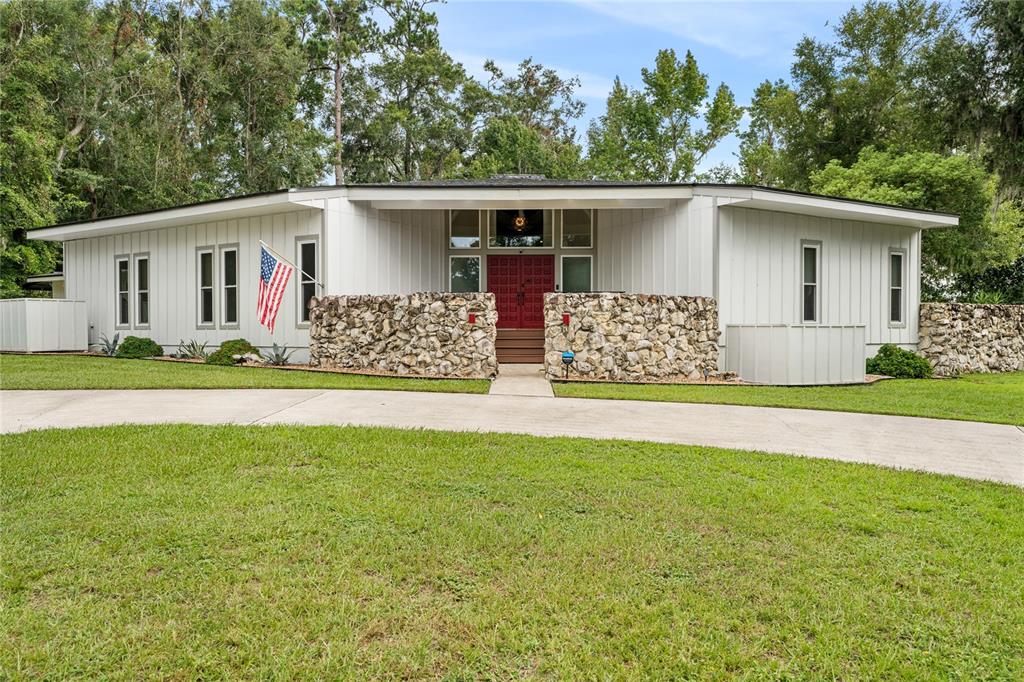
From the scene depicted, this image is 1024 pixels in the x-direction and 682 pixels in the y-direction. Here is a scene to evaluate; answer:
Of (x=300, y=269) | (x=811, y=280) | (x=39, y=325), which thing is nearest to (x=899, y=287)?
(x=811, y=280)

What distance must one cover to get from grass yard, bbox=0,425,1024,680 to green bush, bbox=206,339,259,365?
308 inches

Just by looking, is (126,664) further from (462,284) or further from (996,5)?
(996,5)

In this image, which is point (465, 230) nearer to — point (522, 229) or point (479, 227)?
point (479, 227)

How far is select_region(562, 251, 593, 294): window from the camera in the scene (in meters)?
13.8

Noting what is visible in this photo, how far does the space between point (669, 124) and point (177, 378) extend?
1009 inches

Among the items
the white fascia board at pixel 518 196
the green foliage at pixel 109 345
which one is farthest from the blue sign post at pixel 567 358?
the green foliage at pixel 109 345

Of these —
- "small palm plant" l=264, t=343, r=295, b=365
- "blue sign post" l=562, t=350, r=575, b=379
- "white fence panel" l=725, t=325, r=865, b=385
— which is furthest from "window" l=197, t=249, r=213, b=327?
"white fence panel" l=725, t=325, r=865, b=385

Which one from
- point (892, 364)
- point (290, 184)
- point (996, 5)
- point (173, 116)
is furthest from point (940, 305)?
point (173, 116)

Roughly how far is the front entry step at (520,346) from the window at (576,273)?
59.8 inches

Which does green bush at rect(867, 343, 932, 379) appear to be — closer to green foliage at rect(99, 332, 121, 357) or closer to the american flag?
the american flag

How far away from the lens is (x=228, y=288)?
13.0 m

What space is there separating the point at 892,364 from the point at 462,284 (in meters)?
9.25

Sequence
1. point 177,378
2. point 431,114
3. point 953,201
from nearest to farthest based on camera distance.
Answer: point 177,378 → point 953,201 → point 431,114

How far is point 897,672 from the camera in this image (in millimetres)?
2078
